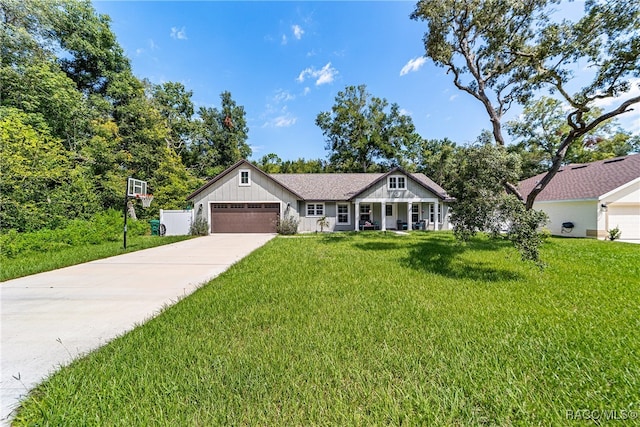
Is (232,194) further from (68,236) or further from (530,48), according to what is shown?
(530,48)

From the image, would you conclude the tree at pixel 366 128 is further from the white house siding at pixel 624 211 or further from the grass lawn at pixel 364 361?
the grass lawn at pixel 364 361

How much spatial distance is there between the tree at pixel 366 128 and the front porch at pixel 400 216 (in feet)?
45.9

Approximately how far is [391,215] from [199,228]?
569 inches

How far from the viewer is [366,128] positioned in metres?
31.1

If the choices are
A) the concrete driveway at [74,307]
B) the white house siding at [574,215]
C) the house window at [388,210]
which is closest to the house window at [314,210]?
the house window at [388,210]

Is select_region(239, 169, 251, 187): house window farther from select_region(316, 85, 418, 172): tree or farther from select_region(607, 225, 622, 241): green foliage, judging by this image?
select_region(607, 225, 622, 241): green foliage

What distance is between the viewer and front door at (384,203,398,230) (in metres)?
19.0

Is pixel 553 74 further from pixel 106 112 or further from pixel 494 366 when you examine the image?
pixel 106 112

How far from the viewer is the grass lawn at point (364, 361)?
6.44 feet

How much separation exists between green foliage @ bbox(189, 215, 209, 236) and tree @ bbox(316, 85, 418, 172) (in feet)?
67.6

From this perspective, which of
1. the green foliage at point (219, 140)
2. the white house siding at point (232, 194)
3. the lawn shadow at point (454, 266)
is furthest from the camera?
the green foliage at point (219, 140)

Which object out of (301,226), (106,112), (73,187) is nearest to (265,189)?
(301,226)

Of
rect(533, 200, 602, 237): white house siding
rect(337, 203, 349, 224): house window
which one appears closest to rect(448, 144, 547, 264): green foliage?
rect(533, 200, 602, 237): white house siding

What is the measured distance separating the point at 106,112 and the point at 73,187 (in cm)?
1245
